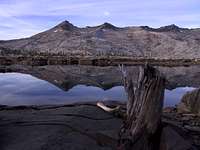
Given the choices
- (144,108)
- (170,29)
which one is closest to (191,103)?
(144,108)

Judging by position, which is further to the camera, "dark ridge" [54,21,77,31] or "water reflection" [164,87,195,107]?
"dark ridge" [54,21,77,31]

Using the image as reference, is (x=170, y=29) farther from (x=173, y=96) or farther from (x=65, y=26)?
(x=173, y=96)

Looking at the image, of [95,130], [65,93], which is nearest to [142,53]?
[65,93]

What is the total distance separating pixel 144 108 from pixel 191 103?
6.46 meters

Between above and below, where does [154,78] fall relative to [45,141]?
above

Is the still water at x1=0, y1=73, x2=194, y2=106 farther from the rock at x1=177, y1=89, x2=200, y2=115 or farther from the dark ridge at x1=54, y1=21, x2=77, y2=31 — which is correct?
the dark ridge at x1=54, y1=21, x2=77, y2=31

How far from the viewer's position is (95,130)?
848cm

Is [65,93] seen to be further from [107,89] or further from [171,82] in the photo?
[171,82]

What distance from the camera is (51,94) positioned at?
679 inches

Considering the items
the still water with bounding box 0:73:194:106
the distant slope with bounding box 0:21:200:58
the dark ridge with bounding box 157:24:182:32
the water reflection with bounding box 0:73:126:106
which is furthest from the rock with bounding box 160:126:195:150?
the dark ridge with bounding box 157:24:182:32

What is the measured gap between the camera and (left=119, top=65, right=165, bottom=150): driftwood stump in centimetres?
666

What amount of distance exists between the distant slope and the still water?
A: 2002 inches

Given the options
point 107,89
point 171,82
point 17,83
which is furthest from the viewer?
point 171,82

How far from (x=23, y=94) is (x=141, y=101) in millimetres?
11638
